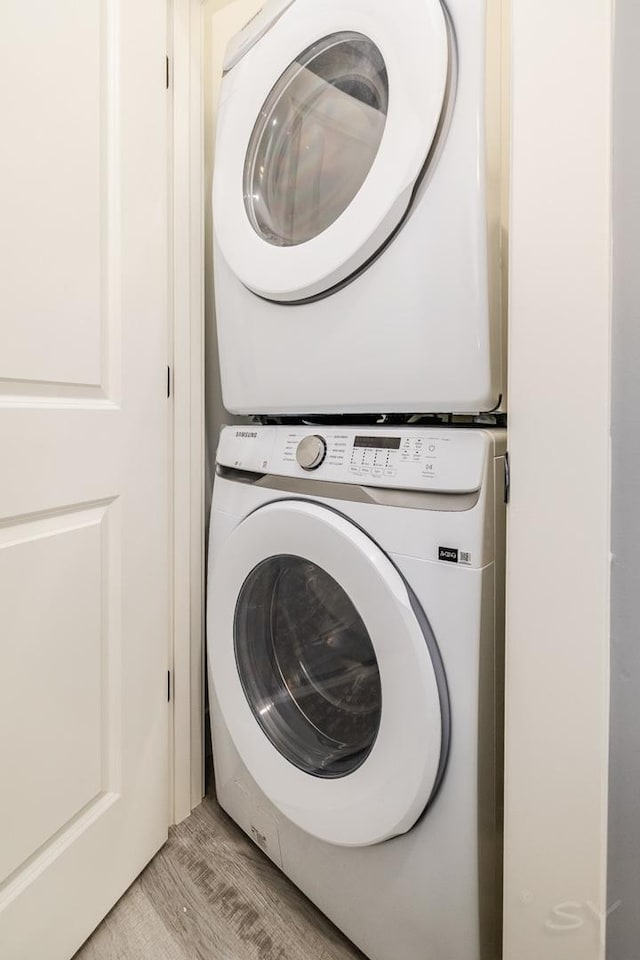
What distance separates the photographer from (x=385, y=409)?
768mm

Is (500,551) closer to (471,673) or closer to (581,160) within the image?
(471,673)

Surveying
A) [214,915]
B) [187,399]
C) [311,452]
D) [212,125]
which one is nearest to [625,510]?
[311,452]

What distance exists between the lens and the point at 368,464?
756mm

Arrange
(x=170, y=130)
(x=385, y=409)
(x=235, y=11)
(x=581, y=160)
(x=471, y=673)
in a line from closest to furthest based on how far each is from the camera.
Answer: (x=581, y=160), (x=471, y=673), (x=385, y=409), (x=170, y=130), (x=235, y=11)

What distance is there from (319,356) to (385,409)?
167 mm

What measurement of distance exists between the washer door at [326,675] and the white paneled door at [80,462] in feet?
0.69

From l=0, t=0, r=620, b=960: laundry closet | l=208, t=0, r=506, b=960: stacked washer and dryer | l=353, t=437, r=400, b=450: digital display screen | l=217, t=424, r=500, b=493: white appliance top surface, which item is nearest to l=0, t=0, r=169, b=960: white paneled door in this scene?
l=0, t=0, r=620, b=960: laundry closet

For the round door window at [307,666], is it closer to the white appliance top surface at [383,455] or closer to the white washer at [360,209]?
the white appliance top surface at [383,455]

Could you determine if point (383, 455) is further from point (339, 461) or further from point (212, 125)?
point (212, 125)

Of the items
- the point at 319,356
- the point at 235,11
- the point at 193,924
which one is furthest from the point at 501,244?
the point at 193,924

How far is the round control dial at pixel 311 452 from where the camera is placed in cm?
82

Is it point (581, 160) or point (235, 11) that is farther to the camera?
point (235, 11)

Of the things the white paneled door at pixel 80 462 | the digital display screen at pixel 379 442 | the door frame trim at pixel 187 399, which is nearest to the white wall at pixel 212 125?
the door frame trim at pixel 187 399

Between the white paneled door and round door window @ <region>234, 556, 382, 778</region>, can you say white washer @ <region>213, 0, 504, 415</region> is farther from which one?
round door window @ <region>234, 556, 382, 778</region>
